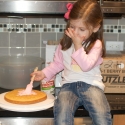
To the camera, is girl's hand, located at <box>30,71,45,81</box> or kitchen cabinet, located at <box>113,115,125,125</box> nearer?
kitchen cabinet, located at <box>113,115,125,125</box>

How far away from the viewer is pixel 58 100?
1.70 meters

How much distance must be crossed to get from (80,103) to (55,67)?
27 cm

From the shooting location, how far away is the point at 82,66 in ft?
5.49

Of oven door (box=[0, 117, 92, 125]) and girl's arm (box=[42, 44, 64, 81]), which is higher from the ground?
girl's arm (box=[42, 44, 64, 81])

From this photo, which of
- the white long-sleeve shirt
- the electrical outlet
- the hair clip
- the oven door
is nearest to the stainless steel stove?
the oven door

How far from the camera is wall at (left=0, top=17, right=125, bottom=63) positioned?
220 cm

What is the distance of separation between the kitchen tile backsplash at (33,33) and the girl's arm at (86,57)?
0.52m

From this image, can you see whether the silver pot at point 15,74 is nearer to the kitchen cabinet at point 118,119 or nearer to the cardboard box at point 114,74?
the cardboard box at point 114,74

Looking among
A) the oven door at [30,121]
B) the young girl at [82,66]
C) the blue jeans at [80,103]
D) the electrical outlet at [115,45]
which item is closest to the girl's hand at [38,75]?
the young girl at [82,66]

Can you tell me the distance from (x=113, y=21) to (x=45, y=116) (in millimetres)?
839

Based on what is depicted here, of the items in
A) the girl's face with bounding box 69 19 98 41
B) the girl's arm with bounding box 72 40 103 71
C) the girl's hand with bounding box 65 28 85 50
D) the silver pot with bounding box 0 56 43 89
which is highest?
the girl's face with bounding box 69 19 98 41

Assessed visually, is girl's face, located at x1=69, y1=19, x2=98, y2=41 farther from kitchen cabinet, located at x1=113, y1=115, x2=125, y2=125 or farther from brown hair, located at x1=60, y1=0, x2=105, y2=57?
kitchen cabinet, located at x1=113, y1=115, x2=125, y2=125

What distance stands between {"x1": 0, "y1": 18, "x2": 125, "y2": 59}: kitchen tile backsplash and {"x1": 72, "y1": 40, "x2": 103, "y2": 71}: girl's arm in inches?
20.4

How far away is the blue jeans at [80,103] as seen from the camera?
1.59 meters
